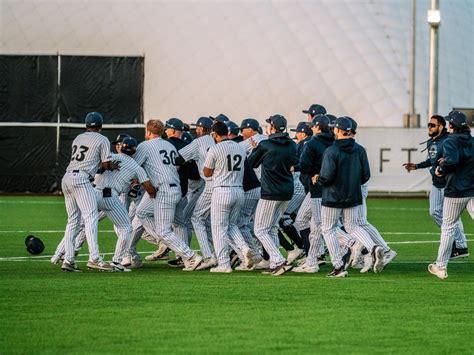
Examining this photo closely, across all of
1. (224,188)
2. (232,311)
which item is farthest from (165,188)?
(232,311)

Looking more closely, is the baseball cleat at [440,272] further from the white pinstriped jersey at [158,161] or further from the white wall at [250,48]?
the white wall at [250,48]

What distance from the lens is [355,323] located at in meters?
12.4

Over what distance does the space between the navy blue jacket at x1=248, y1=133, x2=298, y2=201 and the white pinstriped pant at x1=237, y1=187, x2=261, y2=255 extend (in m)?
1.11

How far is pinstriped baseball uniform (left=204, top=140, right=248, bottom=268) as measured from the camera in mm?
17297

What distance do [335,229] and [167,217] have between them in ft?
7.96

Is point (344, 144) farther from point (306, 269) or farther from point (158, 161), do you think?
point (158, 161)

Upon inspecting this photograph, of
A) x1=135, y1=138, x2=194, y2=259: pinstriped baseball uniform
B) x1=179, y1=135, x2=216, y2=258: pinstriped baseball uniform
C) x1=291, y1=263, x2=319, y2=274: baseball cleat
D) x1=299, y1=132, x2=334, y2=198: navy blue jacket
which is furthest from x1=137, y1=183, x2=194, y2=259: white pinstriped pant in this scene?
x1=299, y1=132, x2=334, y2=198: navy blue jacket

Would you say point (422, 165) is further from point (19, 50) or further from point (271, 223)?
point (19, 50)

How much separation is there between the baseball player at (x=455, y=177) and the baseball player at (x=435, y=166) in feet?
4.38

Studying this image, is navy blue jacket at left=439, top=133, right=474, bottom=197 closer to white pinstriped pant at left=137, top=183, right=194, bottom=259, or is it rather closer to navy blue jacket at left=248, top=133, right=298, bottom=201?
navy blue jacket at left=248, top=133, right=298, bottom=201

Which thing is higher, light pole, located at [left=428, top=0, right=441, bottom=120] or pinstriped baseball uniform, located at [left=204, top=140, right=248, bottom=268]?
light pole, located at [left=428, top=0, right=441, bottom=120]

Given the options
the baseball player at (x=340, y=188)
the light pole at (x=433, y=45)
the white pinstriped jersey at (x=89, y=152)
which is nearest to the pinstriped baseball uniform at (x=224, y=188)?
the baseball player at (x=340, y=188)

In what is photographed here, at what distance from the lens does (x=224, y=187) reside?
17.5 meters

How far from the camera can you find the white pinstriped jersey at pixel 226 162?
1728cm
